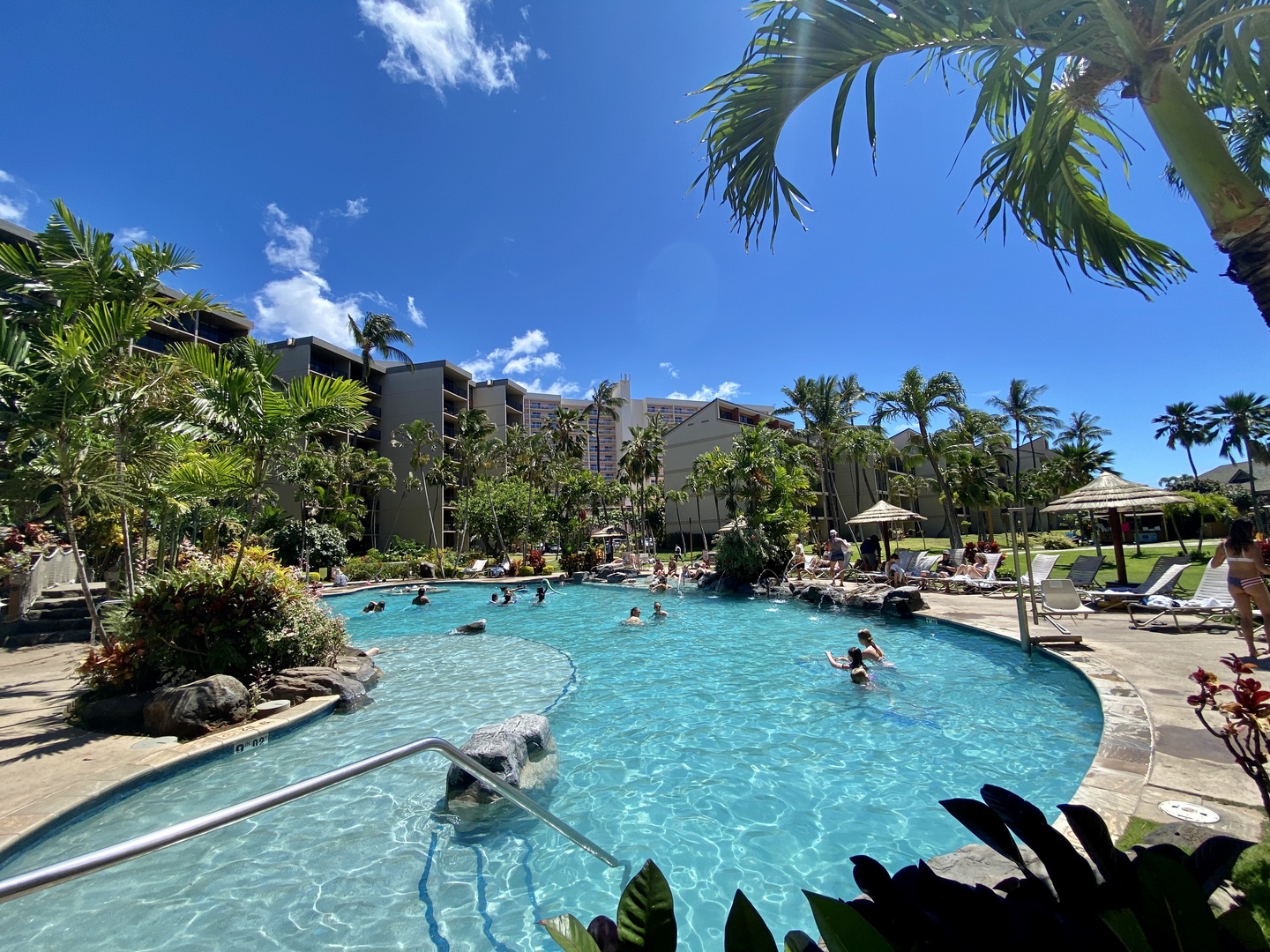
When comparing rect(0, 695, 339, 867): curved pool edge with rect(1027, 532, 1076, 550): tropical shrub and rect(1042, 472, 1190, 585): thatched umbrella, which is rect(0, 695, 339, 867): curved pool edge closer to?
rect(1042, 472, 1190, 585): thatched umbrella

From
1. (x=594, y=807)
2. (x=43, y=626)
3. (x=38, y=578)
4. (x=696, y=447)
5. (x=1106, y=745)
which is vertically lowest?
(x=594, y=807)

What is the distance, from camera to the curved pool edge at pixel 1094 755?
385cm

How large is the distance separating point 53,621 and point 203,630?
901 centimetres

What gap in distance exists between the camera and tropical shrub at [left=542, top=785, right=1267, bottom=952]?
908 mm

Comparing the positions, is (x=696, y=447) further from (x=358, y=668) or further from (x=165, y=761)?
(x=165, y=761)

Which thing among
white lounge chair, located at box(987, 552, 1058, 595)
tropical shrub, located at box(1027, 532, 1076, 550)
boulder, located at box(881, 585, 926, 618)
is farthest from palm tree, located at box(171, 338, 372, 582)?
tropical shrub, located at box(1027, 532, 1076, 550)

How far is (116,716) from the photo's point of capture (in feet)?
21.9

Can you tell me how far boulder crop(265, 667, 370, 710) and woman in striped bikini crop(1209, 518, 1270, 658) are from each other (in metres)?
11.8

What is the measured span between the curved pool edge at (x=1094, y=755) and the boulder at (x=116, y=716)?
1.13 metres

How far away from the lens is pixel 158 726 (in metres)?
6.48

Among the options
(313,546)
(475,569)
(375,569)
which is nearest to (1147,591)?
(475,569)

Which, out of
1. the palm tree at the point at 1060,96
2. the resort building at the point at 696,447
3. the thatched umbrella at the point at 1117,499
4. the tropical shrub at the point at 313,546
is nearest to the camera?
the palm tree at the point at 1060,96

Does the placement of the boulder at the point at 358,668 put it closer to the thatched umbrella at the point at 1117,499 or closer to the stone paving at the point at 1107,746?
the stone paving at the point at 1107,746

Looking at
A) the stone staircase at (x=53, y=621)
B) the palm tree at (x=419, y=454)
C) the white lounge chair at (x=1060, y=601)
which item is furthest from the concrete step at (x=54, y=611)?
the palm tree at (x=419, y=454)
